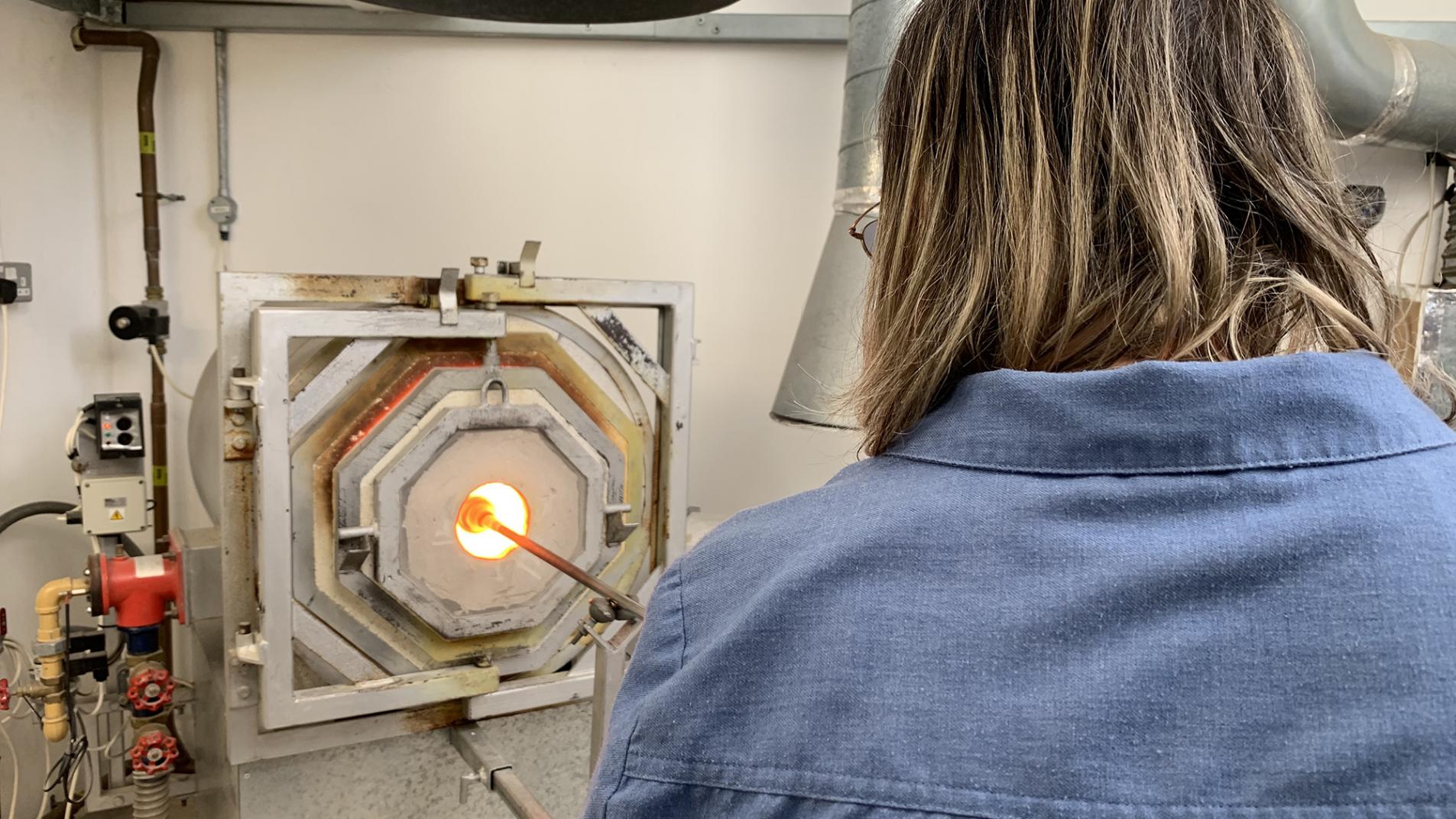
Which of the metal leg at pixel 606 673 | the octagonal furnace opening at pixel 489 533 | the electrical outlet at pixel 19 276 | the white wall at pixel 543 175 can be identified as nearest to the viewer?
the metal leg at pixel 606 673

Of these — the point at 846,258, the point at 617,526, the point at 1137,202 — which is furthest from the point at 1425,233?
the point at 1137,202

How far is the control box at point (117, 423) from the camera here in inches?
58.9

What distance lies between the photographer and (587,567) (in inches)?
54.9

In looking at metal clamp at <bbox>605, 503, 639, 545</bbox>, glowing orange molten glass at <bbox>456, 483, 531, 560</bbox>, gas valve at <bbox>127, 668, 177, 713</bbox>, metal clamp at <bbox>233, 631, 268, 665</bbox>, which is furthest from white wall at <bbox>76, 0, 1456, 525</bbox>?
metal clamp at <bbox>233, 631, 268, 665</bbox>

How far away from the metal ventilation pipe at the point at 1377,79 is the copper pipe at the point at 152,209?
2310mm

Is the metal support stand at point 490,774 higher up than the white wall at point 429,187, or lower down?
lower down

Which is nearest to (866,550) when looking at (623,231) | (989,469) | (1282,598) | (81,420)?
(989,469)

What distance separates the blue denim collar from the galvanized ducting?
105 centimetres

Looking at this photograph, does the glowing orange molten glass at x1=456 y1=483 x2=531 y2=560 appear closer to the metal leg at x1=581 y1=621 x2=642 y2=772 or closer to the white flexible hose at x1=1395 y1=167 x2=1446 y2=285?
the metal leg at x1=581 y1=621 x2=642 y2=772

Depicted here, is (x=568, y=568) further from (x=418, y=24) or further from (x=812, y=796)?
(x=418, y=24)

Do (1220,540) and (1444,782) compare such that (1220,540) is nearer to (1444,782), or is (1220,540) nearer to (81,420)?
(1444,782)

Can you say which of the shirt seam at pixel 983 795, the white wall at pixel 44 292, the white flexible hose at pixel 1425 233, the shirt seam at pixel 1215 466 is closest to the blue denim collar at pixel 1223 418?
the shirt seam at pixel 1215 466

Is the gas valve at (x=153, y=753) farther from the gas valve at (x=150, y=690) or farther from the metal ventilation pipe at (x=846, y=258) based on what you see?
the metal ventilation pipe at (x=846, y=258)

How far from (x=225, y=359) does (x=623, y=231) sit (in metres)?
1.31
